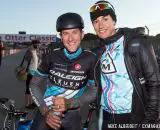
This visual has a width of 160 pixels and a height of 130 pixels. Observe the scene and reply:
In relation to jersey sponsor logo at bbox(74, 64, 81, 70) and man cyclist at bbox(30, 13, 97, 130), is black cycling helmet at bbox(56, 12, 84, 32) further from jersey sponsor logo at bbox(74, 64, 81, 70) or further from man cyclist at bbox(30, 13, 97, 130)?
jersey sponsor logo at bbox(74, 64, 81, 70)

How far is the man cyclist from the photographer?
160 inches

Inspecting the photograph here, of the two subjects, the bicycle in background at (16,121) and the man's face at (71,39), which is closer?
the man's face at (71,39)

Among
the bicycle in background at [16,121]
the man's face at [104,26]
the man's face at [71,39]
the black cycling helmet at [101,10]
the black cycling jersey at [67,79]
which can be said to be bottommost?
the bicycle in background at [16,121]

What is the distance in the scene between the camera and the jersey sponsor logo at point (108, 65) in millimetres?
3675

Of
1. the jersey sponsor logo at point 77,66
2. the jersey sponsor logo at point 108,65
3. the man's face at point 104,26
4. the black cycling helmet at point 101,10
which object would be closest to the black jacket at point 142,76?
the jersey sponsor logo at point 108,65

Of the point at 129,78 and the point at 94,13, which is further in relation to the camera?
the point at 94,13

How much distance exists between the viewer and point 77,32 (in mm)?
4230

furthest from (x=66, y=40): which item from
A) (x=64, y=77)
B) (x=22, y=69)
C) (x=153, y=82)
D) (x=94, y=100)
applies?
(x=22, y=69)

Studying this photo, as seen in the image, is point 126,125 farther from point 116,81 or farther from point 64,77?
point 64,77

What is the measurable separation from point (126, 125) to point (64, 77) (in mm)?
929

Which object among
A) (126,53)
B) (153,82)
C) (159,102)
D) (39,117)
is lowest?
(39,117)

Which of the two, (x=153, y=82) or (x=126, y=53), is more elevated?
(x=126, y=53)

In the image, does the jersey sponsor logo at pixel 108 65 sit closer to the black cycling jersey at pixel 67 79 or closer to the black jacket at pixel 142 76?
the black jacket at pixel 142 76

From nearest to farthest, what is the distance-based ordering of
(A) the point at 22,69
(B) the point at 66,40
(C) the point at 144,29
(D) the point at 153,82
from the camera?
1. (D) the point at 153,82
2. (C) the point at 144,29
3. (B) the point at 66,40
4. (A) the point at 22,69
